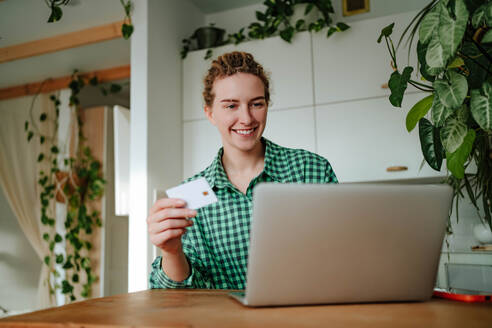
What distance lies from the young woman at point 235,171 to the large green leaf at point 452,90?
50 centimetres

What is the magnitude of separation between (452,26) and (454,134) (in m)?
0.29

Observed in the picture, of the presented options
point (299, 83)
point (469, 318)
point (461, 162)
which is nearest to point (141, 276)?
point (299, 83)

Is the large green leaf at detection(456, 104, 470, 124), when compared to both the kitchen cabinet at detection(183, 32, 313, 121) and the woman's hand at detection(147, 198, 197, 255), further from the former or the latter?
the kitchen cabinet at detection(183, 32, 313, 121)

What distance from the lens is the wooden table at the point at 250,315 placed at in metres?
0.61

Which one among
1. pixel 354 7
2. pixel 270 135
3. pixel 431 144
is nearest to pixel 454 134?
pixel 431 144

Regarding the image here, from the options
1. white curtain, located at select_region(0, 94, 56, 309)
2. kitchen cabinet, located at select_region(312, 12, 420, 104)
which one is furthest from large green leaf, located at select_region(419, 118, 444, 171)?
white curtain, located at select_region(0, 94, 56, 309)

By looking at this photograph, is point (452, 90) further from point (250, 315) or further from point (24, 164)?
point (24, 164)

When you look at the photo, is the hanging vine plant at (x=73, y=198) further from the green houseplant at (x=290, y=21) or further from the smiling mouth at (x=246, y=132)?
the smiling mouth at (x=246, y=132)

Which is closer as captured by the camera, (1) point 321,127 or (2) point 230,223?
(2) point 230,223

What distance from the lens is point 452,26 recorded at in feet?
3.49

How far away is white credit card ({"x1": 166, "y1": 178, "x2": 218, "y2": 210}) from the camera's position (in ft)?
2.95

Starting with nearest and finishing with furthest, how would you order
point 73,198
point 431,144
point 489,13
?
point 489,13
point 431,144
point 73,198

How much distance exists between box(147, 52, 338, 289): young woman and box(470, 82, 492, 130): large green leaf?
0.54 metres

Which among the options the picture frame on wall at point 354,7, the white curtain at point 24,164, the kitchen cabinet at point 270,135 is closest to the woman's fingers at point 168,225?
the kitchen cabinet at point 270,135
